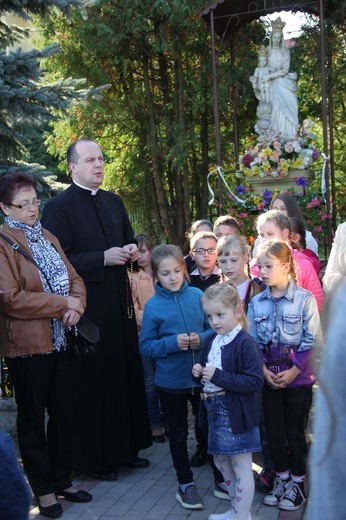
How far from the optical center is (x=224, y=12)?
1098 centimetres

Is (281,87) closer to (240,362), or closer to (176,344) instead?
(176,344)

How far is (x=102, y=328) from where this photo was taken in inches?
205

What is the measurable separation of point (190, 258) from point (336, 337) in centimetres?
509

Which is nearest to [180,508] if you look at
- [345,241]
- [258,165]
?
[345,241]

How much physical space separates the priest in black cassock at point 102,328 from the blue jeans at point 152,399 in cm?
73

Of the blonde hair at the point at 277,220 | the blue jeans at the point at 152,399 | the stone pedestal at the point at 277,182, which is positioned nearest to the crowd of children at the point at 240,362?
the blonde hair at the point at 277,220

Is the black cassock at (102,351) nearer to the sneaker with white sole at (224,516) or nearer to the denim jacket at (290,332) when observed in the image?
the sneaker with white sole at (224,516)

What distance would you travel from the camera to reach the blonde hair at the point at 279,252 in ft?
14.7

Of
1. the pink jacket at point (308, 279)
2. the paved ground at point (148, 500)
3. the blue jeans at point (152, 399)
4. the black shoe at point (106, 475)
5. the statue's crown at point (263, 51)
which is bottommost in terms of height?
the paved ground at point (148, 500)

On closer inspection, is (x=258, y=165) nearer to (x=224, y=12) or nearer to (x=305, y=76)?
(x=224, y=12)

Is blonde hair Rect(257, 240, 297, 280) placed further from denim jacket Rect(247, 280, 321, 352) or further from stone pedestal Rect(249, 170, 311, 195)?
stone pedestal Rect(249, 170, 311, 195)

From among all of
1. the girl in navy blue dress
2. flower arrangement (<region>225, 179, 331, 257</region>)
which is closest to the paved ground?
the girl in navy blue dress

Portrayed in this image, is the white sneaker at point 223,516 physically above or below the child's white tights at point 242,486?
below

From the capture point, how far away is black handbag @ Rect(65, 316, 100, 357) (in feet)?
15.1
